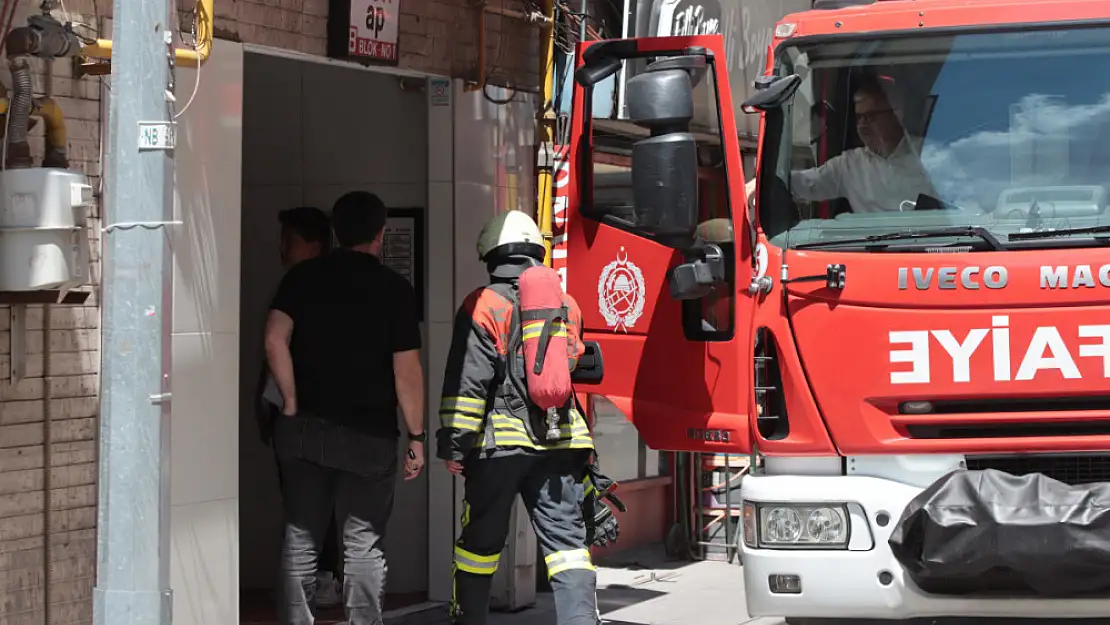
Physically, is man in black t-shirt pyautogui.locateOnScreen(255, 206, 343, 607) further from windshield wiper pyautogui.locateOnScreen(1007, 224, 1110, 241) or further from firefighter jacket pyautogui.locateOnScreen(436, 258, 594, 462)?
windshield wiper pyautogui.locateOnScreen(1007, 224, 1110, 241)

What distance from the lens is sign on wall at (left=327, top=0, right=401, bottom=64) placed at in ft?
24.3

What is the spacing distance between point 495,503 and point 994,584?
2.18 metres

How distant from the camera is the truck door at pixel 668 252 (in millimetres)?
6023

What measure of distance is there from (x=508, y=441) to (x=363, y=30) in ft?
7.51

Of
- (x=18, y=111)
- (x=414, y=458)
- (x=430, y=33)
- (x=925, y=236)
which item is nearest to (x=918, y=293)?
(x=925, y=236)

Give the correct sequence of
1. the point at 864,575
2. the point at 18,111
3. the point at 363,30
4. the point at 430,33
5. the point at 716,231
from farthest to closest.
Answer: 1. the point at 430,33
2. the point at 363,30
3. the point at 716,231
4. the point at 864,575
5. the point at 18,111

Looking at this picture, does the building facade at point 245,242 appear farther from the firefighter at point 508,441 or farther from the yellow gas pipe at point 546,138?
the firefighter at point 508,441

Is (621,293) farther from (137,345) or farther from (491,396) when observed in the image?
(137,345)

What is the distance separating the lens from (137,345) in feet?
14.1

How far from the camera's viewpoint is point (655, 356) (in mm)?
7012

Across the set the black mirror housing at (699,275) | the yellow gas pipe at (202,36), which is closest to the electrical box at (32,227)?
the yellow gas pipe at (202,36)

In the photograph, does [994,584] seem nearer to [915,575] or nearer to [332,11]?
[915,575]

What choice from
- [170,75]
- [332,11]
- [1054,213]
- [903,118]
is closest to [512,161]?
[332,11]

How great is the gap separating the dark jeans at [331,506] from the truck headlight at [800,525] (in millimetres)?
1673
